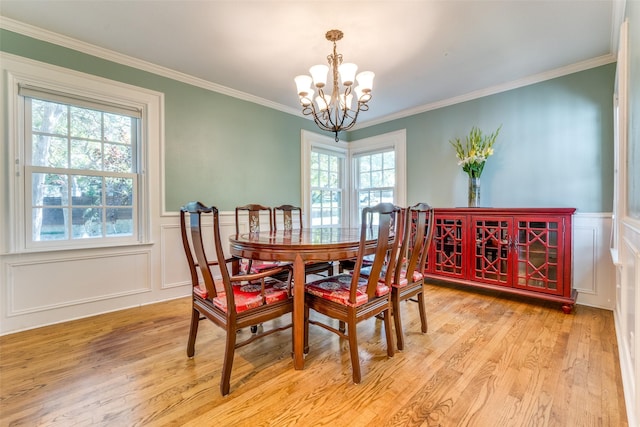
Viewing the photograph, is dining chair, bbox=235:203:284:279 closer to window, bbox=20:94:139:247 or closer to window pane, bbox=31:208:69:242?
window, bbox=20:94:139:247

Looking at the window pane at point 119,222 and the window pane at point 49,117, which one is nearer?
the window pane at point 49,117

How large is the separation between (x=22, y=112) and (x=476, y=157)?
424 centimetres

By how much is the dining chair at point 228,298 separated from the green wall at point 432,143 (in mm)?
1609

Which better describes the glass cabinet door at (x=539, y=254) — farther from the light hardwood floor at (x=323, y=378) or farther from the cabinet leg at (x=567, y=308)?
the light hardwood floor at (x=323, y=378)

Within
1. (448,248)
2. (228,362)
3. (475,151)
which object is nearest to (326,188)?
(448,248)

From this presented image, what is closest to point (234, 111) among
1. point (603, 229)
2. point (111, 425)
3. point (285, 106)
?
point (285, 106)

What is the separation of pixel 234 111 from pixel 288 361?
2.90 m

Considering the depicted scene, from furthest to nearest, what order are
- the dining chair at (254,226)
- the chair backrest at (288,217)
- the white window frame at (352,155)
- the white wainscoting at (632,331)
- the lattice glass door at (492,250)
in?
the white window frame at (352,155) < the chair backrest at (288,217) < the lattice glass door at (492,250) < the dining chair at (254,226) < the white wainscoting at (632,331)

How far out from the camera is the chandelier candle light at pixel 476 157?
3.10m

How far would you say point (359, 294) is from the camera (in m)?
1.70

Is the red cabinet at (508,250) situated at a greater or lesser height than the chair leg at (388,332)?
greater

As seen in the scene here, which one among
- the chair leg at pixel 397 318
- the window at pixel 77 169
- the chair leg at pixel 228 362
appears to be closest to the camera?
the chair leg at pixel 228 362

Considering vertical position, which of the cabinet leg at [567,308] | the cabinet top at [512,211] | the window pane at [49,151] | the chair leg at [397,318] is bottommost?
the cabinet leg at [567,308]

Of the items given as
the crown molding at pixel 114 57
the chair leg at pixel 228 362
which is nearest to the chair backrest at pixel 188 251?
the chair leg at pixel 228 362
